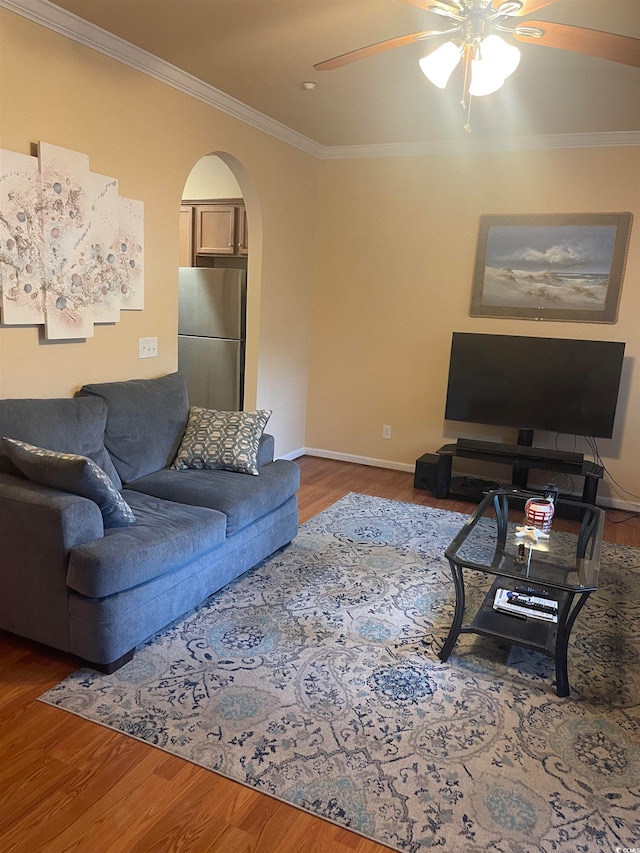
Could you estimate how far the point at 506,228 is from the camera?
15.8 ft

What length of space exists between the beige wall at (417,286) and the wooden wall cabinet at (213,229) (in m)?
0.73

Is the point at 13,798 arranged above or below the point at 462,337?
below

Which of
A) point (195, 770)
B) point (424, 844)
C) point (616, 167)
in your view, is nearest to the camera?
point (424, 844)

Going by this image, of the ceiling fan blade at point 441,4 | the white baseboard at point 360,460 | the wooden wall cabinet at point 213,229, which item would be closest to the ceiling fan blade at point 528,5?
the ceiling fan blade at point 441,4

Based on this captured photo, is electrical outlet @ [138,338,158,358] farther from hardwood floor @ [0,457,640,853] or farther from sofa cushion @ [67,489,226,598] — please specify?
hardwood floor @ [0,457,640,853]

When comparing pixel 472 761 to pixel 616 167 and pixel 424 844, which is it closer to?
pixel 424 844

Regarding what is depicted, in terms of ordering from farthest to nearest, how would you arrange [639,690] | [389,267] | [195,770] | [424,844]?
[389,267]
[639,690]
[195,770]
[424,844]

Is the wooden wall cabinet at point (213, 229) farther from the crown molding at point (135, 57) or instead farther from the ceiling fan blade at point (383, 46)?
the ceiling fan blade at point (383, 46)

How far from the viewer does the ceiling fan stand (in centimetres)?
196

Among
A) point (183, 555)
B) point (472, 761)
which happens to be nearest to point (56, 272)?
point (183, 555)

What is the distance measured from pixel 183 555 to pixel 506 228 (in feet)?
12.1

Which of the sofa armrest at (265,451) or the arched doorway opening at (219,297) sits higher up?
the arched doorway opening at (219,297)

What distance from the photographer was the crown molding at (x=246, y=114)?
288 centimetres

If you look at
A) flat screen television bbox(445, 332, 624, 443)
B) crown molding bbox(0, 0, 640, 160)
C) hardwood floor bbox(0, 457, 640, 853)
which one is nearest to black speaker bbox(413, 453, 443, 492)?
flat screen television bbox(445, 332, 624, 443)
